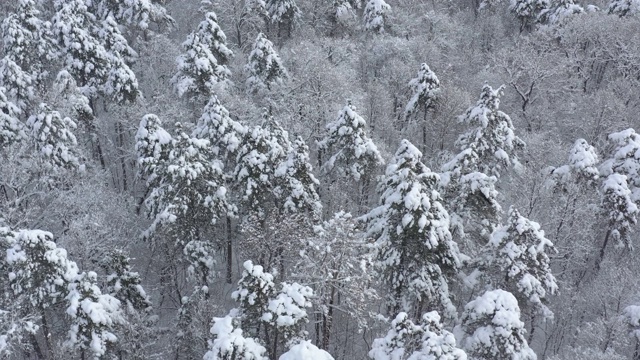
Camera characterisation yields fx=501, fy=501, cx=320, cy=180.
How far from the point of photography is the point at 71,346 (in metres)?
19.9

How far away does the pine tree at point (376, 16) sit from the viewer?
49500 millimetres

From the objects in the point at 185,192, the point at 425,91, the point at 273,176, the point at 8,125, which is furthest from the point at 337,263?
the point at 8,125

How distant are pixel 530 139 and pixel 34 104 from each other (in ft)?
112

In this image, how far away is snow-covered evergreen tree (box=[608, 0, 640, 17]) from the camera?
1768 inches

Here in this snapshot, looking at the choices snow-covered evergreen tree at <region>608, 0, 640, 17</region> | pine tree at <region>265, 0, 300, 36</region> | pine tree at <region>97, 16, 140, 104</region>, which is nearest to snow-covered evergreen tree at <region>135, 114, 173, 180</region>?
pine tree at <region>97, 16, 140, 104</region>

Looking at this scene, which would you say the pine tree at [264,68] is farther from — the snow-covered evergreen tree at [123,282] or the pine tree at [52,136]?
the snow-covered evergreen tree at [123,282]

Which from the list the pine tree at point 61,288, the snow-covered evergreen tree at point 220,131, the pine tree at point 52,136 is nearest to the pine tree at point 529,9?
the snow-covered evergreen tree at point 220,131

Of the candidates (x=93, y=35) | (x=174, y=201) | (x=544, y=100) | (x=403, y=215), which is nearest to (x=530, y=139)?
(x=544, y=100)

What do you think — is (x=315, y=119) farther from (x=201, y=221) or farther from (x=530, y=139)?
(x=530, y=139)

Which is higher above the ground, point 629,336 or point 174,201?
point 174,201

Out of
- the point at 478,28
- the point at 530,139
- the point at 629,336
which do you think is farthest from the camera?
the point at 478,28

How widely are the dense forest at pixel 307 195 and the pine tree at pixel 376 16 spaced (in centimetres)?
271

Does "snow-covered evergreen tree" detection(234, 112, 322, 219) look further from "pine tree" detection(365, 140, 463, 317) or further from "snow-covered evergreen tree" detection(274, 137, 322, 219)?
"pine tree" detection(365, 140, 463, 317)

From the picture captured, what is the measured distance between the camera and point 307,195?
2689cm
